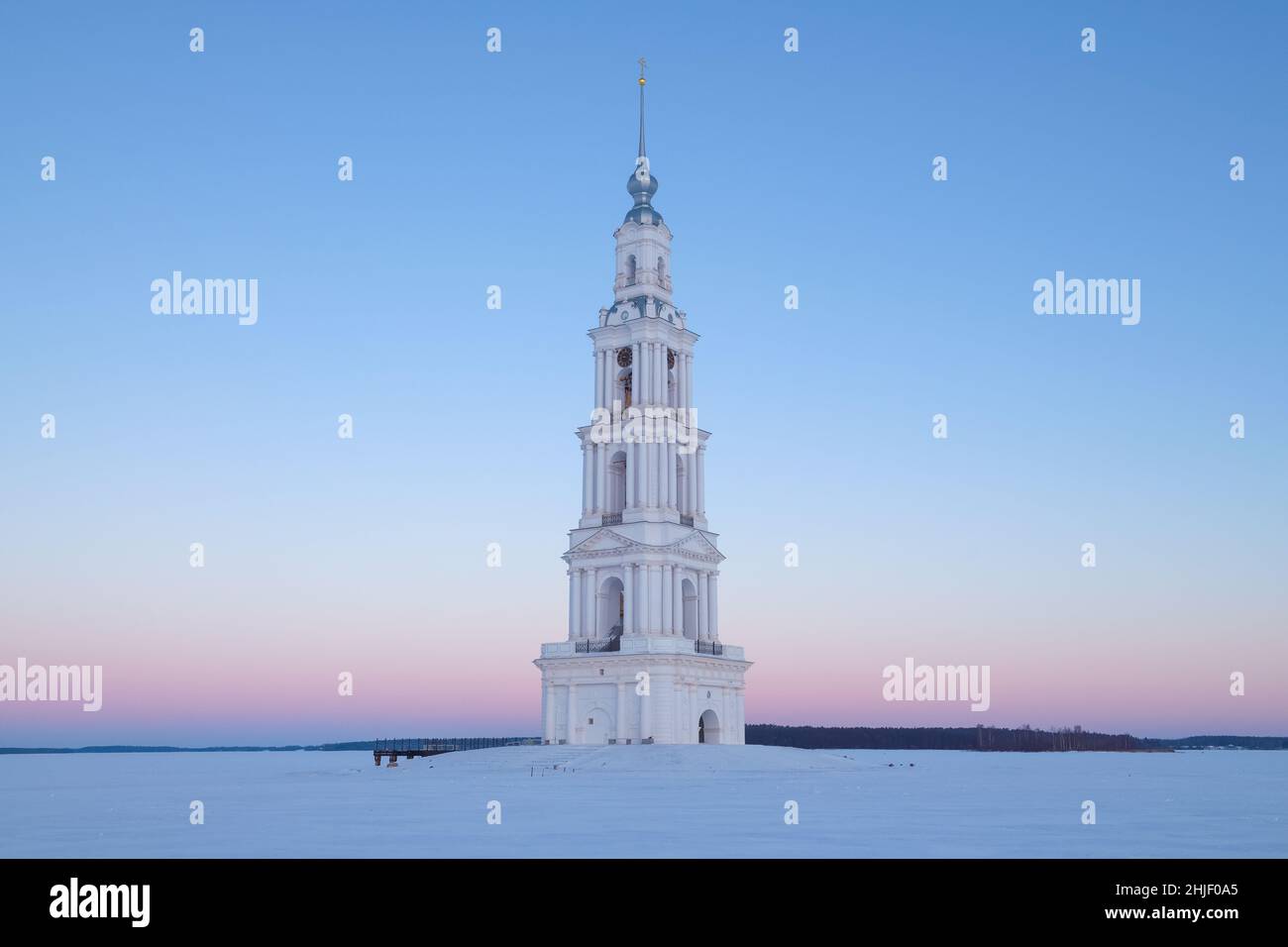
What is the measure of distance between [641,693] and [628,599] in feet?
19.5

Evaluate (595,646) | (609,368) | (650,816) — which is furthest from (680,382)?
(650,816)

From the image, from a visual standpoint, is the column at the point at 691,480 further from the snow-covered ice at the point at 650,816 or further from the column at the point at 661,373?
the snow-covered ice at the point at 650,816

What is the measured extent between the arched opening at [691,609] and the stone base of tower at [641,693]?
199 centimetres

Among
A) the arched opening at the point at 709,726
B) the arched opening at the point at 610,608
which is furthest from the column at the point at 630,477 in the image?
the arched opening at the point at 709,726

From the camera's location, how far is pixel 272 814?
1368 inches

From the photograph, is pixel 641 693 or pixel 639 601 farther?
pixel 639 601

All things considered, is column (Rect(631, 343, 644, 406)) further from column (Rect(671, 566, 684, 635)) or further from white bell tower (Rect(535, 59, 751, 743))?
column (Rect(671, 566, 684, 635))

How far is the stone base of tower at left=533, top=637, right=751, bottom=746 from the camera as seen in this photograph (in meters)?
71.8

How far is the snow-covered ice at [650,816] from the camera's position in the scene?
25.1 meters

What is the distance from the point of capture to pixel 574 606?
78.1 metres

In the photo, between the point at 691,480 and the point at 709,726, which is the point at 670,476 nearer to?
the point at 691,480
